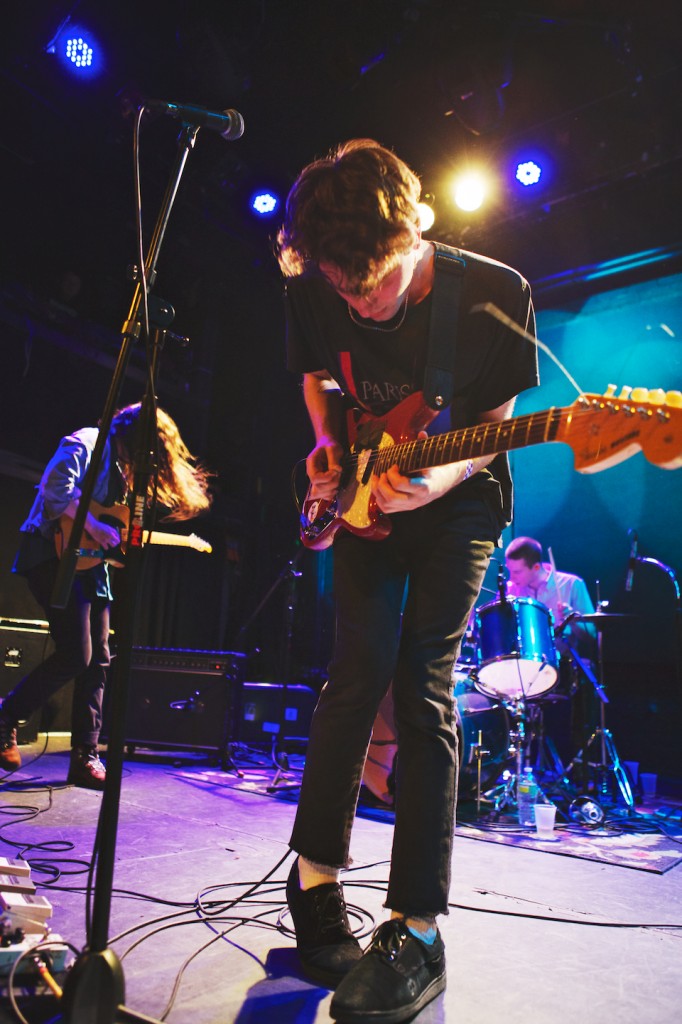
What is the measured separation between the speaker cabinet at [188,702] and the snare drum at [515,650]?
7.03 feet

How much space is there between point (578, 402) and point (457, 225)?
22.5 feet

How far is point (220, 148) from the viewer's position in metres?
7.53

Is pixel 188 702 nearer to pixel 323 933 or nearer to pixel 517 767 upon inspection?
pixel 517 767

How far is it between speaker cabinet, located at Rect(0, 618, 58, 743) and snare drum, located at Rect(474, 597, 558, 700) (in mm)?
3631

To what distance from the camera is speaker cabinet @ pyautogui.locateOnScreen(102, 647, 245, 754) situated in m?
5.89

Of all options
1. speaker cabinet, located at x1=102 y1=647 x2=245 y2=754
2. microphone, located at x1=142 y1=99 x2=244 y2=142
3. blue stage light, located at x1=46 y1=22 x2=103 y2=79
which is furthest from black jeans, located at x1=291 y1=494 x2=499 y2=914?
blue stage light, located at x1=46 y1=22 x2=103 y2=79

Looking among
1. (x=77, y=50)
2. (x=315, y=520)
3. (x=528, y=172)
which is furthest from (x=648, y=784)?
(x=77, y=50)

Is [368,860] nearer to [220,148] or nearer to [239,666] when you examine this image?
[239,666]

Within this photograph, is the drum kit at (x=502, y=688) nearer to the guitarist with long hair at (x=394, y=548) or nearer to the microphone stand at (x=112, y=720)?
the guitarist with long hair at (x=394, y=548)

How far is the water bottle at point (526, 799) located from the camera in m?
4.58

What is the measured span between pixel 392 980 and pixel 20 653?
18.1 ft

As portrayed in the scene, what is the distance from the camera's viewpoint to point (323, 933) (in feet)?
5.87

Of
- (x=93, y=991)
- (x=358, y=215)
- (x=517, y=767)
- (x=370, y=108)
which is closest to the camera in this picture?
(x=93, y=991)

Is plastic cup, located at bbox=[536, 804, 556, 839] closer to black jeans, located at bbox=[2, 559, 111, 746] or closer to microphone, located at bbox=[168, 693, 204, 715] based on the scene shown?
black jeans, located at bbox=[2, 559, 111, 746]
